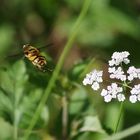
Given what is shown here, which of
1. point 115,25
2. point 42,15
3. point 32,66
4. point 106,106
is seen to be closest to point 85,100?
point 32,66

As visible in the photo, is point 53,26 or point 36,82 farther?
point 53,26

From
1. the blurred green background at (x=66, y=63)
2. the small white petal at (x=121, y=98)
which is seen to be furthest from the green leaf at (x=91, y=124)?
the small white petal at (x=121, y=98)

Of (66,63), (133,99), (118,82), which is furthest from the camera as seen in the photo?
(66,63)

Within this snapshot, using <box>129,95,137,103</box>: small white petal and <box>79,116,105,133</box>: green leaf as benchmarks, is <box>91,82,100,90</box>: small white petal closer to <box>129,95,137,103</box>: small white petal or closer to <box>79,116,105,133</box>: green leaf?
<box>129,95,137,103</box>: small white petal

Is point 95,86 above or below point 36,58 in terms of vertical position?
below

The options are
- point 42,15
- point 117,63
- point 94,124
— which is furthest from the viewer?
point 42,15

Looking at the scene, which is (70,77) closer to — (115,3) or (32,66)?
(32,66)

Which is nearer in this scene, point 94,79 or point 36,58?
point 94,79

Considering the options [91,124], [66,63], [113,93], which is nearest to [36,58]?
[91,124]

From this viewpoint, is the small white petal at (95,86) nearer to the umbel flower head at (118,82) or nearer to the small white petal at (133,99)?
the umbel flower head at (118,82)

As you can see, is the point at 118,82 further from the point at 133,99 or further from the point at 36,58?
the point at 36,58
